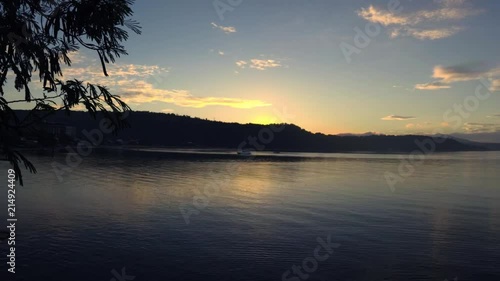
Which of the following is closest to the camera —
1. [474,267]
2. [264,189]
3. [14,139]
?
[14,139]

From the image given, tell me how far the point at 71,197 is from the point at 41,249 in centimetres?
1379

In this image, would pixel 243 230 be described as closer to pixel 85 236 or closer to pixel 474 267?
pixel 85 236

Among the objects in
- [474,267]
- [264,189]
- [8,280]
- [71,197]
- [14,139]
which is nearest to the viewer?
[14,139]

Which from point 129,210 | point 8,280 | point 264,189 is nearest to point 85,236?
point 8,280

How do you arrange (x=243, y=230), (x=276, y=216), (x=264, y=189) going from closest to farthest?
(x=243, y=230) < (x=276, y=216) < (x=264, y=189)

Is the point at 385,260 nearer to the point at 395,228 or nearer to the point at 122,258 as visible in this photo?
the point at 395,228

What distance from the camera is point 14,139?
7082 millimetres

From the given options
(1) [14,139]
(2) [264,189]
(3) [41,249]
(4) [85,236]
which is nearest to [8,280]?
(3) [41,249]

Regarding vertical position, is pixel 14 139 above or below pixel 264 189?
above

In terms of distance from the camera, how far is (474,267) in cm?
1346

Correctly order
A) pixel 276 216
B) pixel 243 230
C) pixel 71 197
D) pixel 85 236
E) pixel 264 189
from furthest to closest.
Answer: pixel 264 189
pixel 71 197
pixel 276 216
pixel 243 230
pixel 85 236

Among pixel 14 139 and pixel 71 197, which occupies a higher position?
pixel 14 139

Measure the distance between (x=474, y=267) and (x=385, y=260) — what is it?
113 inches

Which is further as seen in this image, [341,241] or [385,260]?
[341,241]
